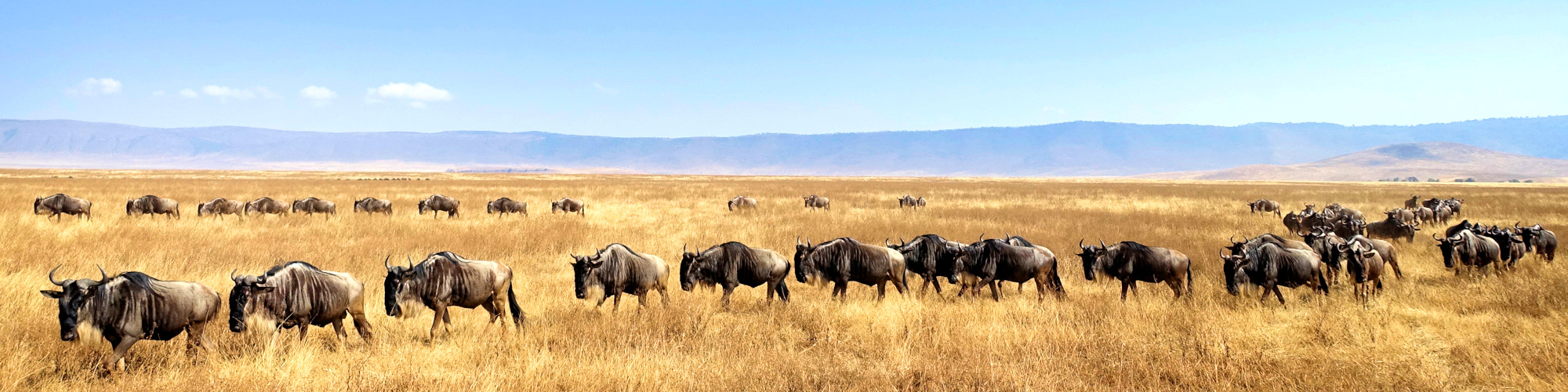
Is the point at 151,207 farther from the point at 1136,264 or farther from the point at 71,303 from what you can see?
the point at 1136,264

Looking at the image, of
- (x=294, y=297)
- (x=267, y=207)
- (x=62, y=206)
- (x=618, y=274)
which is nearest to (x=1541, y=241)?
(x=618, y=274)

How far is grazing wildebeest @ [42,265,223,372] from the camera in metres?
5.02

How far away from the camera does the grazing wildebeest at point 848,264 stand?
367 inches

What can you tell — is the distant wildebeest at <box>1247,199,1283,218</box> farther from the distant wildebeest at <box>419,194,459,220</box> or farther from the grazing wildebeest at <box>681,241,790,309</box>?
the distant wildebeest at <box>419,194,459,220</box>

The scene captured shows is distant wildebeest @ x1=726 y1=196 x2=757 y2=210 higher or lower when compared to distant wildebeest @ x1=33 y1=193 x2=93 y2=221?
lower

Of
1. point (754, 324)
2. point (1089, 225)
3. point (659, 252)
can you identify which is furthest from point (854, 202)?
point (754, 324)

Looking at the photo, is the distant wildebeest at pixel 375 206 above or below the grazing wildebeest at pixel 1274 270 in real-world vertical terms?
below

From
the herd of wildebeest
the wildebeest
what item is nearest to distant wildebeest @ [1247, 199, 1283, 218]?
the wildebeest

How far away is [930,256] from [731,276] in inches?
113

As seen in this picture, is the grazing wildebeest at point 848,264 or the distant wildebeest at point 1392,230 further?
the distant wildebeest at point 1392,230

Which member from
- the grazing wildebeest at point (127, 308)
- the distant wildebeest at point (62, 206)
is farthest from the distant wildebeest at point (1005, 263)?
the distant wildebeest at point (62, 206)

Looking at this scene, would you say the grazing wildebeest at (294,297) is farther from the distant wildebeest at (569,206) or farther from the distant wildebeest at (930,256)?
the distant wildebeest at (569,206)

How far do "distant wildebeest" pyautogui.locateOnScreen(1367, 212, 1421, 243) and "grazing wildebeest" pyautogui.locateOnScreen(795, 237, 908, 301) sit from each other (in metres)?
12.9

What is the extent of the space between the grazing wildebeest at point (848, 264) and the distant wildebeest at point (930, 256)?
328 mm
